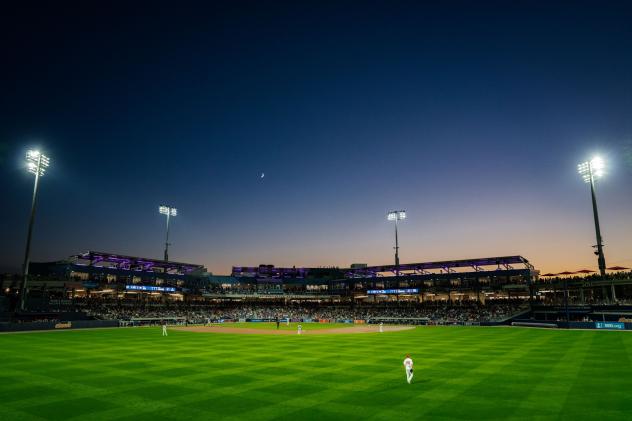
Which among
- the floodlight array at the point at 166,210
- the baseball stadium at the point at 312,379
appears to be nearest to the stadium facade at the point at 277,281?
the floodlight array at the point at 166,210

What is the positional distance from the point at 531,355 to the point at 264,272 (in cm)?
9262

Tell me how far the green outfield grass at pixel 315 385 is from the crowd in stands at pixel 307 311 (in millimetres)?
37406

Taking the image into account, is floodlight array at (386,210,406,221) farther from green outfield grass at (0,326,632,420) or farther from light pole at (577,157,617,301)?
green outfield grass at (0,326,632,420)

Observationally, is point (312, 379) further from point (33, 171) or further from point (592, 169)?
point (592, 169)

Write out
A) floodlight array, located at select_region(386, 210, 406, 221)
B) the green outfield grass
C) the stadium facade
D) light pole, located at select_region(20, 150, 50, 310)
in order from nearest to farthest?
the green outfield grass < light pole, located at select_region(20, 150, 50, 310) < the stadium facade < floodlight array, located at select_region(386, 210, 406, 221)

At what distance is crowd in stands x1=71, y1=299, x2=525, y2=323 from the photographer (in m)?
66.2

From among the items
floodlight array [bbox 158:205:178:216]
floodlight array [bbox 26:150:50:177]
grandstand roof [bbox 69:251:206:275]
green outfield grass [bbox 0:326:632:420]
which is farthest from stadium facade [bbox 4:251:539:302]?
green outfield grass [bbox 0:326:632:420]

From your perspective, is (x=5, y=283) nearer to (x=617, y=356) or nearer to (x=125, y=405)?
(x=125, y=405)

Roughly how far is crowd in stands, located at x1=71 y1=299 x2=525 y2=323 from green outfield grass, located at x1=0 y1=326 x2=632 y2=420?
37.4 meters

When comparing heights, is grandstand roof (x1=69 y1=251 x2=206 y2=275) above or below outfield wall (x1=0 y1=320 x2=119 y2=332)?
above

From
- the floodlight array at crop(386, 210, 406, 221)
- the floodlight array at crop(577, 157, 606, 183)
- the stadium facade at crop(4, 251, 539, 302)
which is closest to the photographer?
the floodlight array at crop(577, 157, 606, 183)

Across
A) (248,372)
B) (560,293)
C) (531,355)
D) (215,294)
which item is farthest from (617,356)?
(215,294)

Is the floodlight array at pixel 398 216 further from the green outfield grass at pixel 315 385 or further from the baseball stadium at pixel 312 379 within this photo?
the green outfield grass at pixel 315 385

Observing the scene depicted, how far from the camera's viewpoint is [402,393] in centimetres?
1472
